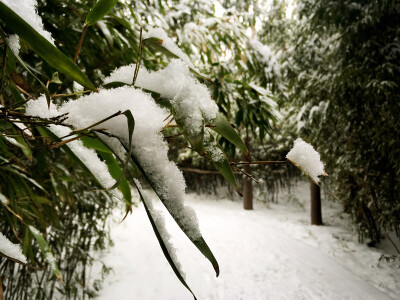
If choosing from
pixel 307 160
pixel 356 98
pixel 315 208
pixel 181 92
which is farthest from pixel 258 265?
pixel 181 92

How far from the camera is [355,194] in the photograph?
361 cm

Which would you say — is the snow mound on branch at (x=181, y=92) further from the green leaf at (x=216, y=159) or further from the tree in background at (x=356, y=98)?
the tree in background at (x=356, y=98)

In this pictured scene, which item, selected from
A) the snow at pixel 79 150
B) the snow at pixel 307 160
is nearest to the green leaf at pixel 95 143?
the snow at pixel 79 150

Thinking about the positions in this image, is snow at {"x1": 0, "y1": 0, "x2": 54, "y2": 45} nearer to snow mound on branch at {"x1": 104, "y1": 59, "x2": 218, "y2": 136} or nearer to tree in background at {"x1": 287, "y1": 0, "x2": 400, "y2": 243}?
snow mound on branch at {"x1": 104, "y1": 59, "x2": 218, "y2": 136}

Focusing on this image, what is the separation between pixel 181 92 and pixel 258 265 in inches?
123

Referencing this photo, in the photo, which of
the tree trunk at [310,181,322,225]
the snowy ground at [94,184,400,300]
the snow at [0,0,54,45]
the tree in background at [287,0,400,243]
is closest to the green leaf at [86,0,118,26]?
the snow at [0,0,54,45]

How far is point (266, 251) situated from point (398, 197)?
1600mm

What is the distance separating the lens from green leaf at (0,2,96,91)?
23 centimetres

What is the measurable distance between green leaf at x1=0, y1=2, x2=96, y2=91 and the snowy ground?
240cm

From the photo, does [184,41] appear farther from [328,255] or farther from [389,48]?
[328,255]

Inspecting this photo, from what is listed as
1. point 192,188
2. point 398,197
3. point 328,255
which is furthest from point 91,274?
point 192,188

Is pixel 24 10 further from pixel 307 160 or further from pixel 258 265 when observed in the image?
pixel 258 265

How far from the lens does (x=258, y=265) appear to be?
300 cm

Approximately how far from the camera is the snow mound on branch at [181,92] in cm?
25
